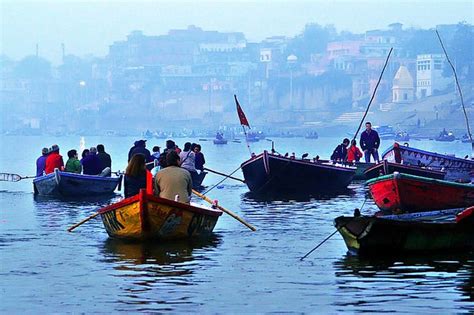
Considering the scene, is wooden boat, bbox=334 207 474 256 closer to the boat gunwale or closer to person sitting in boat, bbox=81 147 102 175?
the boat gunwale

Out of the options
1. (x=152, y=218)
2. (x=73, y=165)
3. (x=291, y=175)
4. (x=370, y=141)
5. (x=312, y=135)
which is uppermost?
(x=370, y=141)

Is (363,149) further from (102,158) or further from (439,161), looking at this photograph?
(102,158)

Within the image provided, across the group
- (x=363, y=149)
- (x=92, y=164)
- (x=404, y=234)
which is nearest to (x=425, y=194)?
(x=404, y=234)

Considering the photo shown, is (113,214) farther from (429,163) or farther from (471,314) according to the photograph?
(429,163)

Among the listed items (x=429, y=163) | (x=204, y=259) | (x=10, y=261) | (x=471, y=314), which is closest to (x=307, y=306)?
(x=471, y=314)

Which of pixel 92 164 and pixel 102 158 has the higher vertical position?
pixel 102 158

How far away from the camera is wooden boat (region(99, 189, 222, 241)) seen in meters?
17.9

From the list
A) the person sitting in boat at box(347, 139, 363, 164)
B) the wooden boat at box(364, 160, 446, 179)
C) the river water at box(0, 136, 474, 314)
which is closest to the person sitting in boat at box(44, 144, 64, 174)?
the wooden boat at box(364, 160, 446, 179)

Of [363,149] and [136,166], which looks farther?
[363,149]

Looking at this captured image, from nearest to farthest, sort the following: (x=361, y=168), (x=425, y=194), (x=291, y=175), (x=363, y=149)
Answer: (x=425, y=194)
(x=291, y=175)
(x=363, y=149)
(x=361, y=168)

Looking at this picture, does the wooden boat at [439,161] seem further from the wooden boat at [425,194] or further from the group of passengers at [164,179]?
the group of passengers at [164,179]

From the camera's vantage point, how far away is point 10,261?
17.3 meters

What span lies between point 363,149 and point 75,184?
368 inches

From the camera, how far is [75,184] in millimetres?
28891
